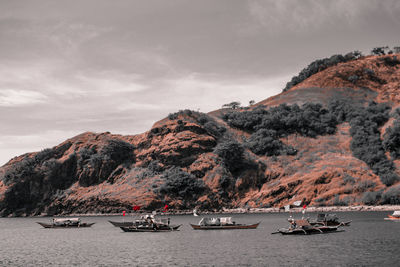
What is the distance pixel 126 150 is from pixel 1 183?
47713 mm

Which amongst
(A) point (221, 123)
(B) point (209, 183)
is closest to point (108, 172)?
(B) point (209, 183)

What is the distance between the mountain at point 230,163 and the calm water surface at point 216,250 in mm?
54888

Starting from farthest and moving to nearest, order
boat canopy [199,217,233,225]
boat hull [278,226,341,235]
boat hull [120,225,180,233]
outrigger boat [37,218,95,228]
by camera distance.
Result: outrigger boat [37,218,95,228] → boat canopy [199,217,233,225] → boat hull [120,225,180,233] → boat hull [278,226,341,235]

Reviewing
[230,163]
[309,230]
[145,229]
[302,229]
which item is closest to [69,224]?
[145,229]

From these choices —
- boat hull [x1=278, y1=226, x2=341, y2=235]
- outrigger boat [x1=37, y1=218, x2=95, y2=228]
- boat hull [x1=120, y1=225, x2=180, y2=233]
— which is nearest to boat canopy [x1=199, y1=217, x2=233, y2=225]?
boat hull [x1=120, y1=225, x2=180, y2=233]

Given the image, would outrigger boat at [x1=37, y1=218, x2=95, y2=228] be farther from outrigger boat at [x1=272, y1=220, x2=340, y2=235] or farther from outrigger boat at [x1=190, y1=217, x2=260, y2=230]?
outrigger boat at [x1=272, y1=220, x2=340, y2=235]

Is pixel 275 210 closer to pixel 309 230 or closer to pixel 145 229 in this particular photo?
pixel 145 229

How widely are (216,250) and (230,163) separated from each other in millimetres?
91210

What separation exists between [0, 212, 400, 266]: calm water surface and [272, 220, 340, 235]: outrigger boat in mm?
1894

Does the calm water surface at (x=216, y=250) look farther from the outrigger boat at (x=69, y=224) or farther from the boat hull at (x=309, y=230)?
the outrigger boat at (x=69, y=224)

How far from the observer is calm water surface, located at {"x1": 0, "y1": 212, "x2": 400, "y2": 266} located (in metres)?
43.2

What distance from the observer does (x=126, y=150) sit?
515 feet

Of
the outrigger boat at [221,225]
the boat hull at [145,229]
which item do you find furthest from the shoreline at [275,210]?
the boat hull at [145,229]

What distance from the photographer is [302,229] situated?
214 ft
